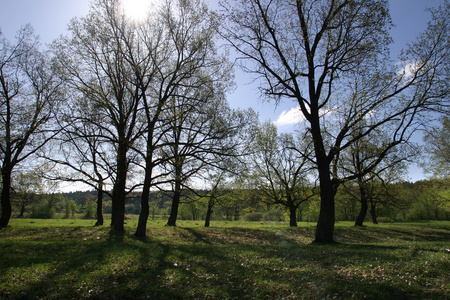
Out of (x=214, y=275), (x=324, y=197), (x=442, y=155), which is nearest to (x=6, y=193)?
(x=214, y=275)

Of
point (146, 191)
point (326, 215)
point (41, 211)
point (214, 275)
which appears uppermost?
point (146, 191)

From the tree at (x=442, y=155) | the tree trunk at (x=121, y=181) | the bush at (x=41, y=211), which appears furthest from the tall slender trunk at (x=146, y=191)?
the bush at (x=41, y=211)

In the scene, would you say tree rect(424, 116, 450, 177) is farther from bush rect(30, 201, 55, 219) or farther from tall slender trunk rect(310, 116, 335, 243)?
bush rect(30, 201, 55, 219)

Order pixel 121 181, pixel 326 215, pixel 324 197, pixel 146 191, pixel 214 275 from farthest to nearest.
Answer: pixel 121 181, pixel 146 191, pixel 324 197, pixel 326 215, pixel 214 275

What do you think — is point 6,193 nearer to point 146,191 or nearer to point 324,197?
point 146,191

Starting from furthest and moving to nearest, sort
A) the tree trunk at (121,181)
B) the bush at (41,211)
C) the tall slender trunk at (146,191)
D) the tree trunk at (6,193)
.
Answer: the bush at (41,211)
the tree trunk at (6,193)
the tall slender trunk at (146,191)
the tree trunk at (121,181)

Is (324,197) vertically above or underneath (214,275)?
above

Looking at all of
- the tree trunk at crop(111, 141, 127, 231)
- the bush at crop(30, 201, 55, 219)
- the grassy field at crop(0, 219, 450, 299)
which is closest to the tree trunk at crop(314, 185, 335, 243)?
the grassy field at crop(0, 219, 450, 299)

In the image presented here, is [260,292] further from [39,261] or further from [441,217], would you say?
[441,217]

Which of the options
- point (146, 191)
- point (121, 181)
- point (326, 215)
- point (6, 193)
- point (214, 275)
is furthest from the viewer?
point (6, 193)

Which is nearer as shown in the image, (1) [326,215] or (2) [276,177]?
(1) [326,215]

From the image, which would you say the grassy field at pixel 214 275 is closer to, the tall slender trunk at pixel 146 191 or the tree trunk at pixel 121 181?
the tall slender trunk at pixel 146 191

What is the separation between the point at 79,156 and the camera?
2017 centimetres

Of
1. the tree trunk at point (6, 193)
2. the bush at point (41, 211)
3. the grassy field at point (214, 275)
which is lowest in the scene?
the bush at point (41, 211)
